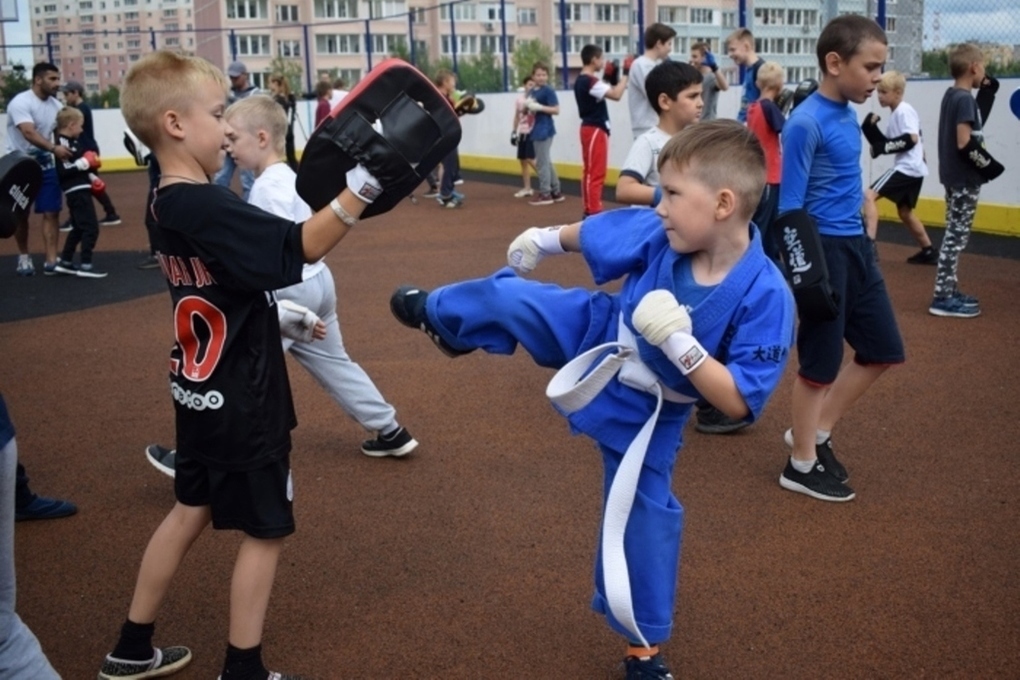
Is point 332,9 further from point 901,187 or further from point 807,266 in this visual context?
point 807,266

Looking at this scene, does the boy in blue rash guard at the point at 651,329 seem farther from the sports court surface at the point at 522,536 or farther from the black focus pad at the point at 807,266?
the black focus pad at the point at 807,266

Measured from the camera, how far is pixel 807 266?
409 centimetres

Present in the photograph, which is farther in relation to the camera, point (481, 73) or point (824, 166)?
point (481, 73)

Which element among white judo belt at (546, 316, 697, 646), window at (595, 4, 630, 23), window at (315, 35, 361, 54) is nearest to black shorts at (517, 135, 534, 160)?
window at (595, 4, 630, 23)

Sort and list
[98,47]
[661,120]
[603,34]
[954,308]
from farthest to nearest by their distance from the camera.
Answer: [98,47] < [603,34] < [954,308] < [661,120]

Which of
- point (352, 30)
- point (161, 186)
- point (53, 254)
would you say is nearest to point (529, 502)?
point (161, 186)

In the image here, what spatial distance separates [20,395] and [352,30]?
53.3 metres

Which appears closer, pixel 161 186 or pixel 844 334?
pixel 161 186

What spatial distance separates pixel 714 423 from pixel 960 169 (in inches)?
146

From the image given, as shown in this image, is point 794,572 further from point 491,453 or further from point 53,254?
point 53,254

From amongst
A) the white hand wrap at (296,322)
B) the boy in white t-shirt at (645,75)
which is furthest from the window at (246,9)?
the white hand wrap at (296,322)

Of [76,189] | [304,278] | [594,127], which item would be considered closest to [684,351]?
[304,278]

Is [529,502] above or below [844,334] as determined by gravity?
below

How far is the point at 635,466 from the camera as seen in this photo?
2910 mm
